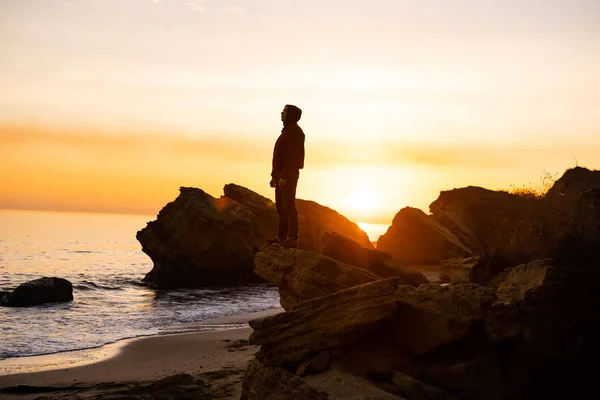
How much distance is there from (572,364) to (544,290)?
1.08m

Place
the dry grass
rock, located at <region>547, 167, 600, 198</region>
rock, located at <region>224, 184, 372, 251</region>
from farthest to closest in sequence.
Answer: rock, located at <region>224, 184, 372, 251</region>
rock, located at <region>547, 167, 600, 198</region>
the dry grass

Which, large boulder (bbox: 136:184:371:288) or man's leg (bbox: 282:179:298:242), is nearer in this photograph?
man's leg (bbox: 282:179:298:242)

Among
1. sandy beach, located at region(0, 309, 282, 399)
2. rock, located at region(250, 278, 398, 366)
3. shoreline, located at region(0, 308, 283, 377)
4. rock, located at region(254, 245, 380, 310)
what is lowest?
shoreline, located at region(0, 308, 283, 377)

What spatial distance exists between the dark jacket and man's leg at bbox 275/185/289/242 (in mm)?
333

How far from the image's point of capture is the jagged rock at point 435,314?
8250mm

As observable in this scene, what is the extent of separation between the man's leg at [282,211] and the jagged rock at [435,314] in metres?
3.63

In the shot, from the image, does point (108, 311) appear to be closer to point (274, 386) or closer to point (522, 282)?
point (274, 386)

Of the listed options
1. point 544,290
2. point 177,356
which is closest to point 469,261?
point 177,356

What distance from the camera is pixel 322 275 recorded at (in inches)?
428

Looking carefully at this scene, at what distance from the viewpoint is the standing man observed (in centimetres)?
1169

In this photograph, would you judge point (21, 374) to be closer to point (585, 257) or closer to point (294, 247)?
point (294, 247)

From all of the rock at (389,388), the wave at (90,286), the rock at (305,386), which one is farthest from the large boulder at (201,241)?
the rock at (389,388)

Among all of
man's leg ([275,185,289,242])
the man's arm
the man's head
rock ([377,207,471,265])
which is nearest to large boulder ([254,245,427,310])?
man's leg ([275,185,289,242])

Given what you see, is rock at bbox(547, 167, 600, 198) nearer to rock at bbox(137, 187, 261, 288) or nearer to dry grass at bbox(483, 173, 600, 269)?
dry grass at bbox(483, 173, 600, 269)
